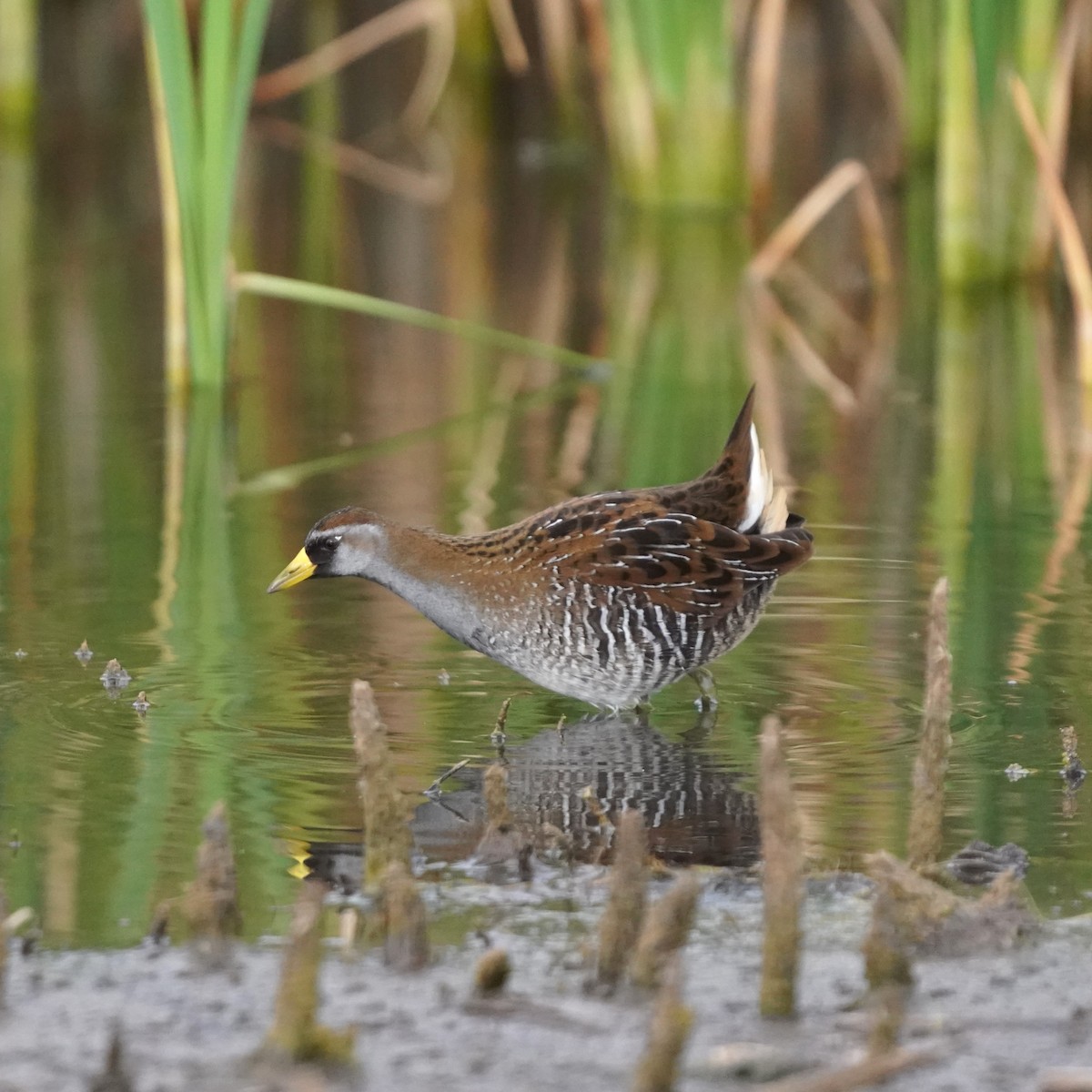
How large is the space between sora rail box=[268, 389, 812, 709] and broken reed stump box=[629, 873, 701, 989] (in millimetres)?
1660

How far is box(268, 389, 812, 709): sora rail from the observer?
507cm

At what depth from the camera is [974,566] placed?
6418mm

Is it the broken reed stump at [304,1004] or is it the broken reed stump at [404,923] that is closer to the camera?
the broken reed stump at [304,1004]

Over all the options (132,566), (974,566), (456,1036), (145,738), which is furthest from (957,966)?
(132,566)

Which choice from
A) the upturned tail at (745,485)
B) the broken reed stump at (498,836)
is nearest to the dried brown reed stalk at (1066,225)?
the upturned tail at (745,485)

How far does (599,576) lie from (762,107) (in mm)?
7466

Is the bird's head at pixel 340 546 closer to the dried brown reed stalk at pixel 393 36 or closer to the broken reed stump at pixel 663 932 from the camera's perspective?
the broken reed stump at pixel 663 932

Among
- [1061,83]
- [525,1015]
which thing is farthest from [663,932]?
[1061,83]

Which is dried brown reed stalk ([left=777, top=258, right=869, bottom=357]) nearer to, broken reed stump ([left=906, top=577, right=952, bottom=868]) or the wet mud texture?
broken reed stump ([left=906, top=577, right=952, bottom=868])

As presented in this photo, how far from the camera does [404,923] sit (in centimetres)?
353

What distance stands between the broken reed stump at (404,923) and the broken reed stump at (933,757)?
858 millimetres

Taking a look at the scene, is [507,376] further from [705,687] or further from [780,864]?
[780,864]

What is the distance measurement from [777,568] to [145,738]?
1473 mm

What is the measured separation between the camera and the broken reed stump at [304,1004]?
3.05m
